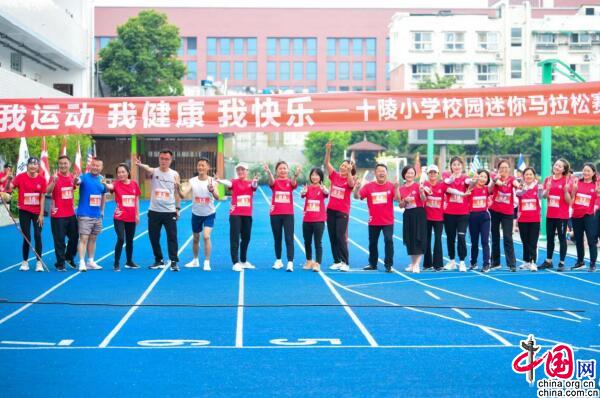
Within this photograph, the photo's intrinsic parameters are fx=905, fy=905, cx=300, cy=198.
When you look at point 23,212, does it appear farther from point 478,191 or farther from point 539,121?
point 539,121

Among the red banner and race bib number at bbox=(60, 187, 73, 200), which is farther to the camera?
the red banner

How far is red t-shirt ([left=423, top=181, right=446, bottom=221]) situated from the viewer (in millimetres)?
14320

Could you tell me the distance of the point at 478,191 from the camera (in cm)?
1436

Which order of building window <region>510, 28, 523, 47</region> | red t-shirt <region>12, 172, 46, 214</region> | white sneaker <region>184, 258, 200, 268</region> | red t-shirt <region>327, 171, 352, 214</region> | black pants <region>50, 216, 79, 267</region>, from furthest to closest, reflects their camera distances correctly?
building window <region>510, 28, 523, 47</region> → white sneaker <region>184, 258, 200, 268</region> → red t-shirt <region>327, 171, 352, 214</region> → black pants <region>50, 216, 79, 267</region> → red t-shirt <region>12, 172, 46, 214</region>

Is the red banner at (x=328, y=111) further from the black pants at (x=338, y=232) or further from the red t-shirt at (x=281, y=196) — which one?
the black pants at (x=338, y=232)

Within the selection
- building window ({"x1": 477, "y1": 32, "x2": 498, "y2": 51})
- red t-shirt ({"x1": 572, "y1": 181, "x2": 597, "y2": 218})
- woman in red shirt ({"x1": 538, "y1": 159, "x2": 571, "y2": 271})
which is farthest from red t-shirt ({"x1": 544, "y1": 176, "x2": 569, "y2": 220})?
building window ({"x1": 477, "y1": 32, "x2": 498, "y2": 51})

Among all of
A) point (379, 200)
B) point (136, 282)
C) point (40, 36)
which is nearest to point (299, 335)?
point (136, 282)

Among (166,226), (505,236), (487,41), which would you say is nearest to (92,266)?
(166,226)

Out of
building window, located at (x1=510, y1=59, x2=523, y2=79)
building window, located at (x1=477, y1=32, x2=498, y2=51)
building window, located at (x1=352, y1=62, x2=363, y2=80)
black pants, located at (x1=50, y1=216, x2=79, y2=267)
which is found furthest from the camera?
building window, located at (x1=352, y1=62, x2=363, y2=80)

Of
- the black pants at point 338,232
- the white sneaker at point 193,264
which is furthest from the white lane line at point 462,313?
the white sneaker at point 193,264

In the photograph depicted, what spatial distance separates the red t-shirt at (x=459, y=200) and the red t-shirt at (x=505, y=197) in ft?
1.74

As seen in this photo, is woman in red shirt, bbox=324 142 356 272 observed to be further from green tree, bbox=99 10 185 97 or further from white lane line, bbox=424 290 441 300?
green tree, bbox=99 10 185 97

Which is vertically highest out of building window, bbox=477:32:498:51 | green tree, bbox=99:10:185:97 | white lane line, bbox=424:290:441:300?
building window, bbox=477:32:498:51

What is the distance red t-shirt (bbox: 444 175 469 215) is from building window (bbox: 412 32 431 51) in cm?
5443
